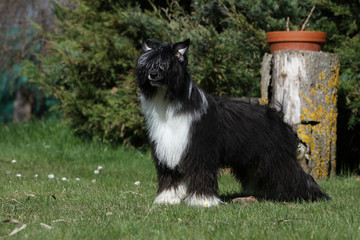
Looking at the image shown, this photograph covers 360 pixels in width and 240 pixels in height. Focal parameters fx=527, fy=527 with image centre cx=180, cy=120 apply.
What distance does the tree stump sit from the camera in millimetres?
6590

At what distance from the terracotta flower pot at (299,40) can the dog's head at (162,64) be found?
2360mm

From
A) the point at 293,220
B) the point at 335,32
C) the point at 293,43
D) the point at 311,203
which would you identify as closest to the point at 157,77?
the point at 293,220

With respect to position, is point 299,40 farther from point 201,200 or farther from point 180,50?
point 201,200

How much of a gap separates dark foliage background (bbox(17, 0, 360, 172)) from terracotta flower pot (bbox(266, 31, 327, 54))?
71 centimetres

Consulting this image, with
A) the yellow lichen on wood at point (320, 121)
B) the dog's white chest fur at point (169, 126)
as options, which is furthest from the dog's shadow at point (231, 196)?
the yellow lichen on wood at point (320, 121)

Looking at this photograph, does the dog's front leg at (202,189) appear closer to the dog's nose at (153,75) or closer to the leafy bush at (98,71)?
the dog's nose at (153,75)

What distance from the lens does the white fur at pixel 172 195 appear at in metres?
4.98

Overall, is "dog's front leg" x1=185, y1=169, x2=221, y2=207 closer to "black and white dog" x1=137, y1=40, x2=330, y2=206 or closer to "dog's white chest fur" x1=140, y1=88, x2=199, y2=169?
"black and white dog" x1=137, y1=40, x2=330, y2=206

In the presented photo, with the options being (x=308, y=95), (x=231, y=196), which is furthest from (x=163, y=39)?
(x=231, y=196)

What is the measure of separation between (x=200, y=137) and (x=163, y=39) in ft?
13.3

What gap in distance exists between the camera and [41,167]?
25.4ft

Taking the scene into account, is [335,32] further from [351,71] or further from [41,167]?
[41,167]

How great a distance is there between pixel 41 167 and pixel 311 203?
4224mm

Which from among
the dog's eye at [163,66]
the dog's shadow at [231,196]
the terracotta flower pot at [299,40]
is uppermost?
the terracotta flower pot at [299,40]
